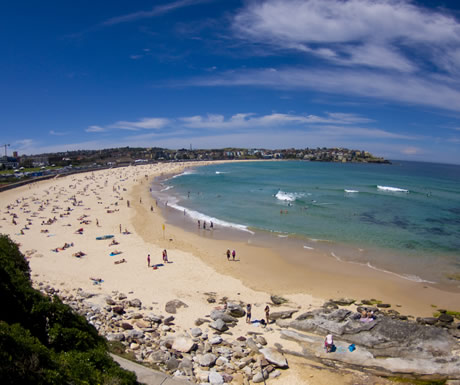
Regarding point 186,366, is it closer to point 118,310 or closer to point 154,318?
point 154,318

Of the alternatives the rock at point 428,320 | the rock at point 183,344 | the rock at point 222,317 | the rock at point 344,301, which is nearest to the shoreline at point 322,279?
the rock at point 344,301

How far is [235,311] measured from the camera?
13.2 metres

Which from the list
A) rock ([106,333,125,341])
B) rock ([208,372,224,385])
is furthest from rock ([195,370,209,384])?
rock ([106,333,125,341])

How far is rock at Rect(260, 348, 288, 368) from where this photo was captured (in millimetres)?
9586

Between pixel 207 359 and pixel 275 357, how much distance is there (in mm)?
2202

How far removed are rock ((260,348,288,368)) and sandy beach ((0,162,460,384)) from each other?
0.32 meters

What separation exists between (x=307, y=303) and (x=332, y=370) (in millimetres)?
5048

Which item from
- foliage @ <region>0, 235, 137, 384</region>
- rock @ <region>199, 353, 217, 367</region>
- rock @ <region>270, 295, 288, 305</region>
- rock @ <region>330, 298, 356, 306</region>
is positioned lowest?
rock @ <region>330, 298, 356, 306</region>

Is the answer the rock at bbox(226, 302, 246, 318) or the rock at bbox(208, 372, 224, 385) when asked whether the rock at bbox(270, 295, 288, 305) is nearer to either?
the rock at bbox(226, 302, 246, 318)

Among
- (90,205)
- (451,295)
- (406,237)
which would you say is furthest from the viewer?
(90,205)

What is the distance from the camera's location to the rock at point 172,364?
9008mm

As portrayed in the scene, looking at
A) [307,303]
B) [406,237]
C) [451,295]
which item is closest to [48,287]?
[307,303]

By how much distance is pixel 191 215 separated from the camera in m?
34.8

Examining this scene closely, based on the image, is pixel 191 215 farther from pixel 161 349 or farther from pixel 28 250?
pixel 161 349
